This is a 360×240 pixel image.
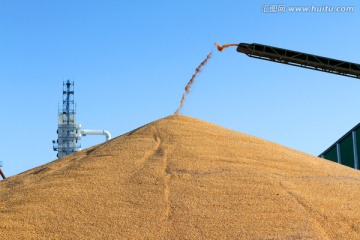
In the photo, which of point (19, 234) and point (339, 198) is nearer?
point (19, 234)

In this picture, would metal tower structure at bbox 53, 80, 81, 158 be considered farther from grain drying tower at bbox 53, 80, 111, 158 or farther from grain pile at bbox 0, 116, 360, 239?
grain pile at bbox 0, 116, 360, 239

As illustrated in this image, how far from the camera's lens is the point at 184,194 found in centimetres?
731

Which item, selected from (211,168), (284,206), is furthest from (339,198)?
(211,168)

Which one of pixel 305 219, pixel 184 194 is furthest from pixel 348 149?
pixel 184 194

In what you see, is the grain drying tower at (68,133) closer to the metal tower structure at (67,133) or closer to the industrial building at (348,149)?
the metal tower structure at (67,133)

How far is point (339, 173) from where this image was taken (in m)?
9.20

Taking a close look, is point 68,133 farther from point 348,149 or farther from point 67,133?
point 348,149

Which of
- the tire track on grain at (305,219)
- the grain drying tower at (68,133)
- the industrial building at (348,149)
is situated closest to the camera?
the tire track on grain at (305,219)

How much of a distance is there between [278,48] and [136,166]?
473 centimetres

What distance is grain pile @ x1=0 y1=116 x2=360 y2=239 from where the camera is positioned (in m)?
6.46

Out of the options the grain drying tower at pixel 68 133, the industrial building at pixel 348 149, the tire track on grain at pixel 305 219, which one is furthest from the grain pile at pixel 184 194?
the grain drying tower at pixel 68 133

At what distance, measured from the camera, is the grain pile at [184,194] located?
254 inches

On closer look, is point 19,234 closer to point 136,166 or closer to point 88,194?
point 88,194

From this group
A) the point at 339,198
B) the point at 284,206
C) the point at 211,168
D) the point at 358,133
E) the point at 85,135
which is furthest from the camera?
the point at 85,135
